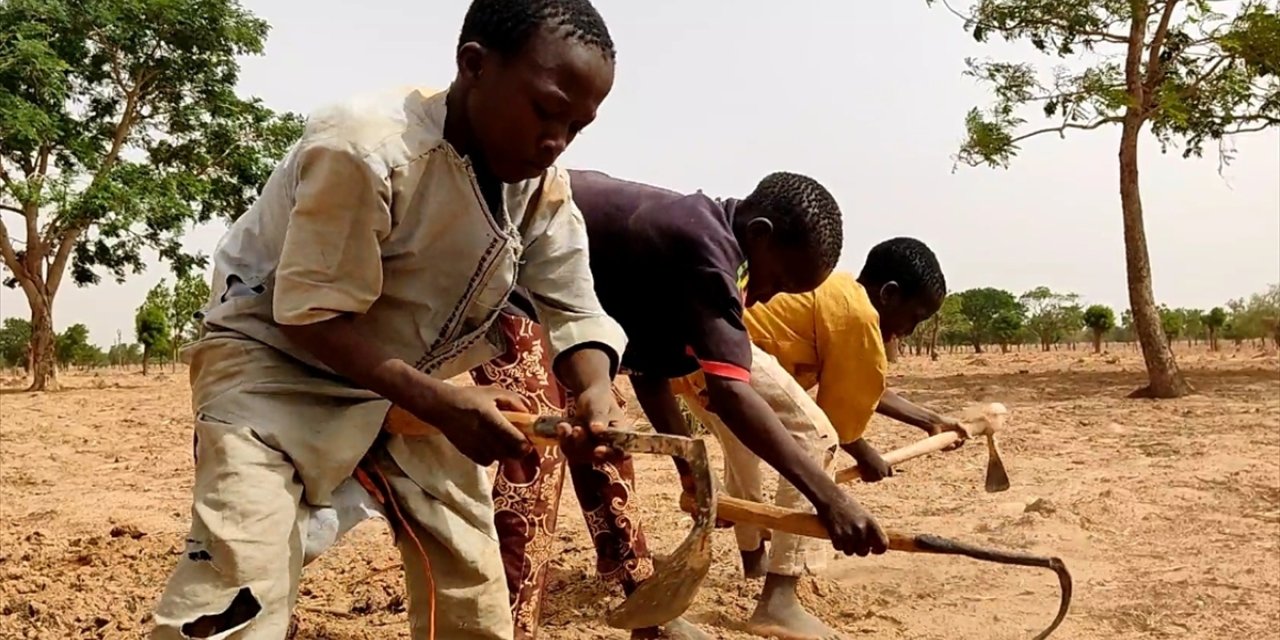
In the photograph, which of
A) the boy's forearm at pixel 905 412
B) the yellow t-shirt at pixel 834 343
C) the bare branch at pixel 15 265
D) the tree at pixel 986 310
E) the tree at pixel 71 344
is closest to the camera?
the yellow t-shirt at pixel 834 343

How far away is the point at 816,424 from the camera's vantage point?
3.24 m

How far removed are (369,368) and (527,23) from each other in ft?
1.85

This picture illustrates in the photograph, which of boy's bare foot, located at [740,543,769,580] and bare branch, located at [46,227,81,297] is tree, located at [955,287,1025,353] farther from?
boy's bare foot, located at [740,543,769,580]

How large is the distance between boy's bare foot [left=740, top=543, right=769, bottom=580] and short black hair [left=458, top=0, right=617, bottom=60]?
2.29m

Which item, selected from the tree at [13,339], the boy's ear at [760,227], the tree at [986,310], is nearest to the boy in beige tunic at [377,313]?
the boy's ear at [760,227]

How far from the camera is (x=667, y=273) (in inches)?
→ 112

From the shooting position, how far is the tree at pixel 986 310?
159 ft

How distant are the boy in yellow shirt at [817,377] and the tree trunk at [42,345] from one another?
14.2 metres

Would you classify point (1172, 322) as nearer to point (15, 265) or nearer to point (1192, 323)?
point (1192, 323)

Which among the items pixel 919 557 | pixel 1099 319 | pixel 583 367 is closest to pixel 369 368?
pixel 583 367

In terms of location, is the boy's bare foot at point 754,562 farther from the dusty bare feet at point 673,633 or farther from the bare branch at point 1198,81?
the bare branch at point 1198,81

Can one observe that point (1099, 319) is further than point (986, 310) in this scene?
No

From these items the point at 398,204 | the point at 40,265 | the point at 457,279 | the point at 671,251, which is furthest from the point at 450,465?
the point at 40,265

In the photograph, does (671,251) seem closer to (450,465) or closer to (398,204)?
(450,465)
